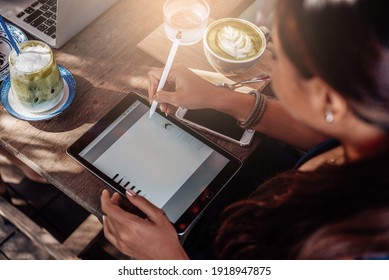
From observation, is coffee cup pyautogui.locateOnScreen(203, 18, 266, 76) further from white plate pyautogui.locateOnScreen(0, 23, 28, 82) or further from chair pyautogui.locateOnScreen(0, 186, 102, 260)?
chair pyautogui.locateOnScreen(0, 186, 102, 260)

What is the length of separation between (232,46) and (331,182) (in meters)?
0.45

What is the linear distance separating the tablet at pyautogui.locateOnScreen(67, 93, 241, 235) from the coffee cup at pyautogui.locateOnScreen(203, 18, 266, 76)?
20 cm

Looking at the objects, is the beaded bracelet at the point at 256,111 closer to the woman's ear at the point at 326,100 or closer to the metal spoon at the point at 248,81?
the metal spoon at the point at 248,81

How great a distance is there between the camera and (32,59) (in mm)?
938

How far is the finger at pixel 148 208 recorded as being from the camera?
895 millimetres

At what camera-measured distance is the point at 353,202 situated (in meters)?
0.78

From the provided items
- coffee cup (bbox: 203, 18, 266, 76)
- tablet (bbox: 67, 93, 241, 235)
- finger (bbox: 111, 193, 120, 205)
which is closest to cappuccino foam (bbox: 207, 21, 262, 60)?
coffee cup (bbox: 203, 18, 266, 76)

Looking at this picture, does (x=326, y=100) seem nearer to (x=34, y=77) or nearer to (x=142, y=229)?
(x=142, y=229)

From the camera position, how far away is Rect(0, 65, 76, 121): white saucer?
980 millimetres

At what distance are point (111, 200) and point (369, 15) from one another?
60 centimetres

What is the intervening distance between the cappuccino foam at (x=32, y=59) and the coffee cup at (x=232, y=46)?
39 cm

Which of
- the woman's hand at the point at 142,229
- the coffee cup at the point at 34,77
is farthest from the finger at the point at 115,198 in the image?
the coffee cup at the point at 34,77
